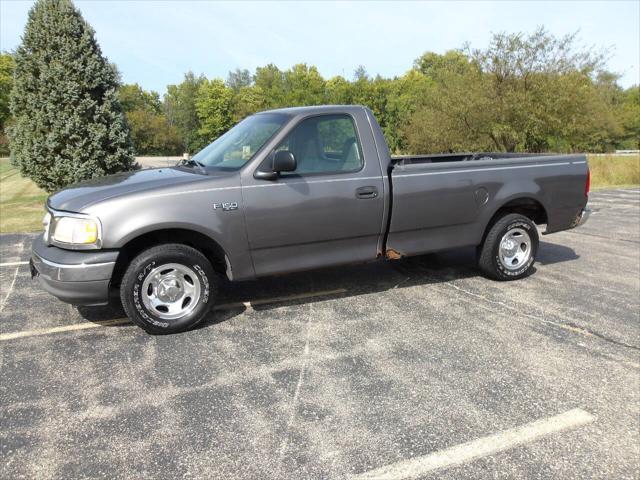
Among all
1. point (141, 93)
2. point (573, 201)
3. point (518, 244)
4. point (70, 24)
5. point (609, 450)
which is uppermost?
point (141, 93)

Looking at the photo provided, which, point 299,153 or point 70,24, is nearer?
point 299,153

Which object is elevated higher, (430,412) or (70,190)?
(70,190)

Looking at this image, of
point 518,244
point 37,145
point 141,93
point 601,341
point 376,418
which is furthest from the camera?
point 141,93

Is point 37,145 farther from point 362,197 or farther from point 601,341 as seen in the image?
point 601,341

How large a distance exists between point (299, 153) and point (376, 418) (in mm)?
2543

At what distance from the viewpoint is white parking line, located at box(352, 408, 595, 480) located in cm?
241

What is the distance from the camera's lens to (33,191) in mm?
16812

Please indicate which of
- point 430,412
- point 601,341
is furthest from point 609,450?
point 601,341

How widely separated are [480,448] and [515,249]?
11.8 ft

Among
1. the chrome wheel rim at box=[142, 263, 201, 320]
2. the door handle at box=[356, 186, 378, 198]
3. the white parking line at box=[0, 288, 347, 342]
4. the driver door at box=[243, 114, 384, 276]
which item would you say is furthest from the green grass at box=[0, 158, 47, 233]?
the door handle at box=[356, 186, 378, 198]

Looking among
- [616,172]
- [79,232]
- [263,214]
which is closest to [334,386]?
[263,214]

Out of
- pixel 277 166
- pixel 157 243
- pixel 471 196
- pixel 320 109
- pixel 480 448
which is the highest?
pixel 320 109

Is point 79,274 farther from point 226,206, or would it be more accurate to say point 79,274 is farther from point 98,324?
point 226,206

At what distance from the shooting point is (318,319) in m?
4.46
